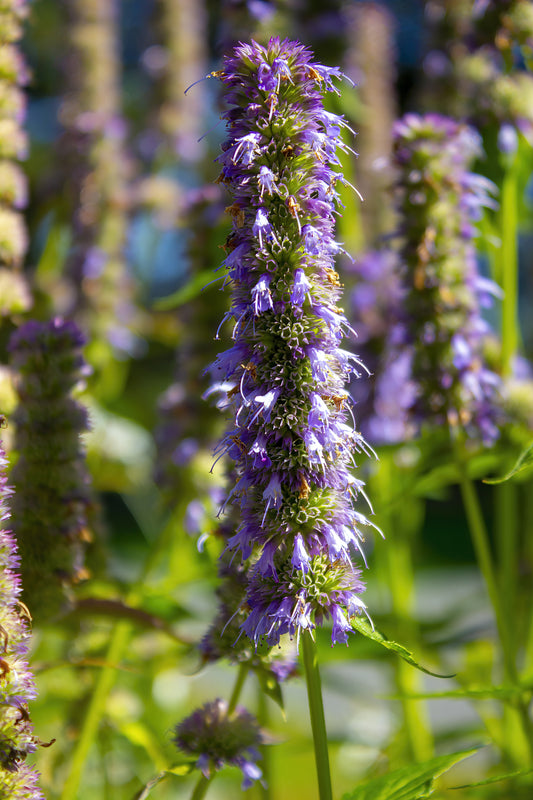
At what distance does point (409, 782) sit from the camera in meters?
1.04

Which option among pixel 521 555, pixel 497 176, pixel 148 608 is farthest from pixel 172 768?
pixel 521 555

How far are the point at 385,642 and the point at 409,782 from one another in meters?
0.25

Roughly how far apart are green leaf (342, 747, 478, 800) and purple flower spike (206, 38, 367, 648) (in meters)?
0.21

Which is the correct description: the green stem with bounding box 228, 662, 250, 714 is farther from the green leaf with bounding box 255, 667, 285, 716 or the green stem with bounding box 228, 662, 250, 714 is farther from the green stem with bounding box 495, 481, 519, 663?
the green stem with bounding box 495, 481, 519, 663

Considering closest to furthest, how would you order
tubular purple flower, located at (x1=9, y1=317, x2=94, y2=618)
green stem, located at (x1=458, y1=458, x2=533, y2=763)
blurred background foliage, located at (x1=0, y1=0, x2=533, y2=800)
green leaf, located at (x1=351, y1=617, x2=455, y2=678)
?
1. green leaf, located at (x1=351, y1=617, x2=455, y2=678)
2. tubular purple flower, located at (x1=9, y1=317, x2=94, y2=618)
3. green stem, located at (x1=458, y1=458, x2=533, y2=763)
4. blurred background foliage, located at (x1=0, y1=0, x2=533, y2=800)

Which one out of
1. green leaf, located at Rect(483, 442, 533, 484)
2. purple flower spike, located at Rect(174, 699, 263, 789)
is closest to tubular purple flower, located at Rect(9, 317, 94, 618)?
purple flower spike, located at Rect(174, 699, 263, 789)

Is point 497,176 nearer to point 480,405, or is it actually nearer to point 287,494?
point 480,405

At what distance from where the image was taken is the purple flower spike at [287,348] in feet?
3.06

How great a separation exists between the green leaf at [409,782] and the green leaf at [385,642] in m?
0.13

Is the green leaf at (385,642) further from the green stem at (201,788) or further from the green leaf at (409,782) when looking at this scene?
the green stem at (201,788)

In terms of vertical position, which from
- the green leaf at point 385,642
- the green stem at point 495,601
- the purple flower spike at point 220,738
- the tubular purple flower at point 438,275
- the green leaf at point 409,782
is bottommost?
the green leaf at point 409,782

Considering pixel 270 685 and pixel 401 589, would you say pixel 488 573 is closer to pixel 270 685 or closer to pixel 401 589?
pixel 270 685

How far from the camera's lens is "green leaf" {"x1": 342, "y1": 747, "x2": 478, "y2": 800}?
0.99 metres

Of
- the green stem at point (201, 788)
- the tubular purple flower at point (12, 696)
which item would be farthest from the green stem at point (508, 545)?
the tubular purple flower at point (12, 696)
